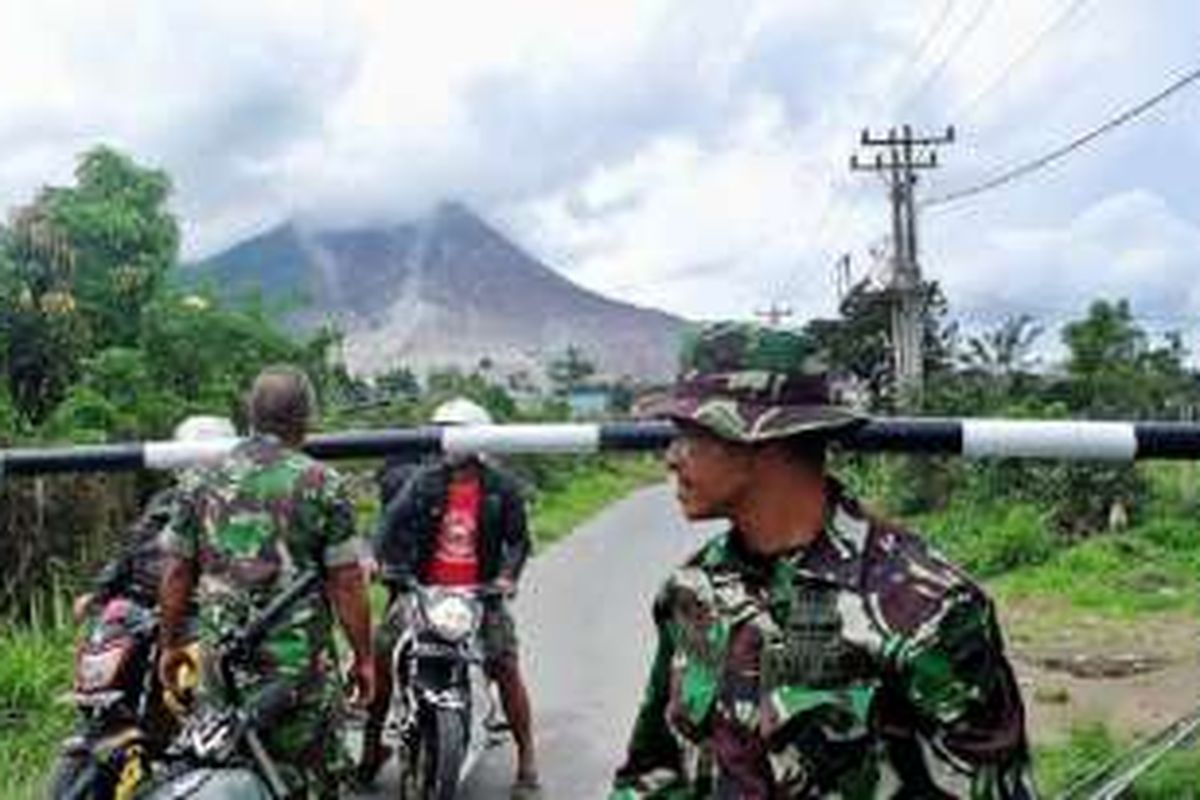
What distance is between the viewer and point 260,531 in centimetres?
647

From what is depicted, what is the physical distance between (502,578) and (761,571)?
623 centimetres

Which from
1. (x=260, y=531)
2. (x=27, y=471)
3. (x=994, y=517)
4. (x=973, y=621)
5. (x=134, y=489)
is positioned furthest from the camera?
(x=994, y=517)

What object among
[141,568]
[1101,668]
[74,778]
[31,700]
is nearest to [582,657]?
[1101,668]

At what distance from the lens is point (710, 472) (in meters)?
3.07

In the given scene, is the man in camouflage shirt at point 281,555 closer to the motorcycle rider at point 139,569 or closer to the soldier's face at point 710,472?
the motorcycle rider at point 139,569

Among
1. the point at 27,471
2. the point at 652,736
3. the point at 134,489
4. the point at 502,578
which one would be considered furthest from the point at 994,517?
Answer: the point at 652,736

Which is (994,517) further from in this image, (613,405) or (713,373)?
(613,405)

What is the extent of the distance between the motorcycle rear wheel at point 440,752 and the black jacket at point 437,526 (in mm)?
725

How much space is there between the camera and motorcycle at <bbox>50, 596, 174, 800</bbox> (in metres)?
6.91

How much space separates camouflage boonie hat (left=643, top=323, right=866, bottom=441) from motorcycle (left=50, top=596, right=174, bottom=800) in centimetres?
418

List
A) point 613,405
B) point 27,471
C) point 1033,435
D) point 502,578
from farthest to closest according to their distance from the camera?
point 613,405
point 502,578
point 27,471
point 1033,435

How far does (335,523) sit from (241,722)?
2.16 ft

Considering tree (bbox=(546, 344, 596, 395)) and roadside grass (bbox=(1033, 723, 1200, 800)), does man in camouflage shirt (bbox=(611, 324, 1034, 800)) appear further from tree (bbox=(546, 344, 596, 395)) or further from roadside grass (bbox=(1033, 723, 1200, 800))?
tree (bbox=(546, 344, 596, 395))

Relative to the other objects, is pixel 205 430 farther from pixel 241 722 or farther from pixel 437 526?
pixel 241 722
